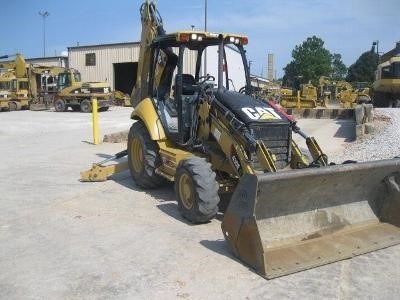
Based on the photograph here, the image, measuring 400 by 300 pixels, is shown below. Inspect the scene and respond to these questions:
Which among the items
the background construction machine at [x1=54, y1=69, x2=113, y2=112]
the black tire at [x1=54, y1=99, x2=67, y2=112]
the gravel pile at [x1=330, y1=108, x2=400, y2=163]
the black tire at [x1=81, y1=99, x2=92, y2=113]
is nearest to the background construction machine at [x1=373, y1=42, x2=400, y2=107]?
the gravel pile at [x1=330, y1=108, x2=400, y2=163]

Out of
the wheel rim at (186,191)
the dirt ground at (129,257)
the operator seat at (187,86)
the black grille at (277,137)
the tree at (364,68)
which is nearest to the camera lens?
the dirt ground at (129,257)

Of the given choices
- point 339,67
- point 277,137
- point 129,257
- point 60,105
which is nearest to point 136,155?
point 277,137

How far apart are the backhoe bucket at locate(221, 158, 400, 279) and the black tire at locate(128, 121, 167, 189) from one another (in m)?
2.94

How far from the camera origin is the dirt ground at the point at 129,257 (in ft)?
14.4

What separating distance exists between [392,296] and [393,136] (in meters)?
9.25

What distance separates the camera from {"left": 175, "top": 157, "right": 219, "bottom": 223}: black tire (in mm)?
5930

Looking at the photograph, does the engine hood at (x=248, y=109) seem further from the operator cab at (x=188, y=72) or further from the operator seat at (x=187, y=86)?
the operator seat at (x=187, y=86)

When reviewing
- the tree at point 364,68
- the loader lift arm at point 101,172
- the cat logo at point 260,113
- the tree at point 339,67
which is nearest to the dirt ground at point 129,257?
the loader lift arm at point 101,172

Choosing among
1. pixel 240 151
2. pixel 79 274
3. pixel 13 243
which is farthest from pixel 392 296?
pixel 13 243

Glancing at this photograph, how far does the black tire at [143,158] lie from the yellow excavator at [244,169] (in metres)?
0.02

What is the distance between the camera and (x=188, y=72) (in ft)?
24.5

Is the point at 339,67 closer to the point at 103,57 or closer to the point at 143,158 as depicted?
the point at 103,57

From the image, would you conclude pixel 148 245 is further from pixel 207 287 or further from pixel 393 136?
pixel 393 136

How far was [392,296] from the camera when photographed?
430 centimetres
